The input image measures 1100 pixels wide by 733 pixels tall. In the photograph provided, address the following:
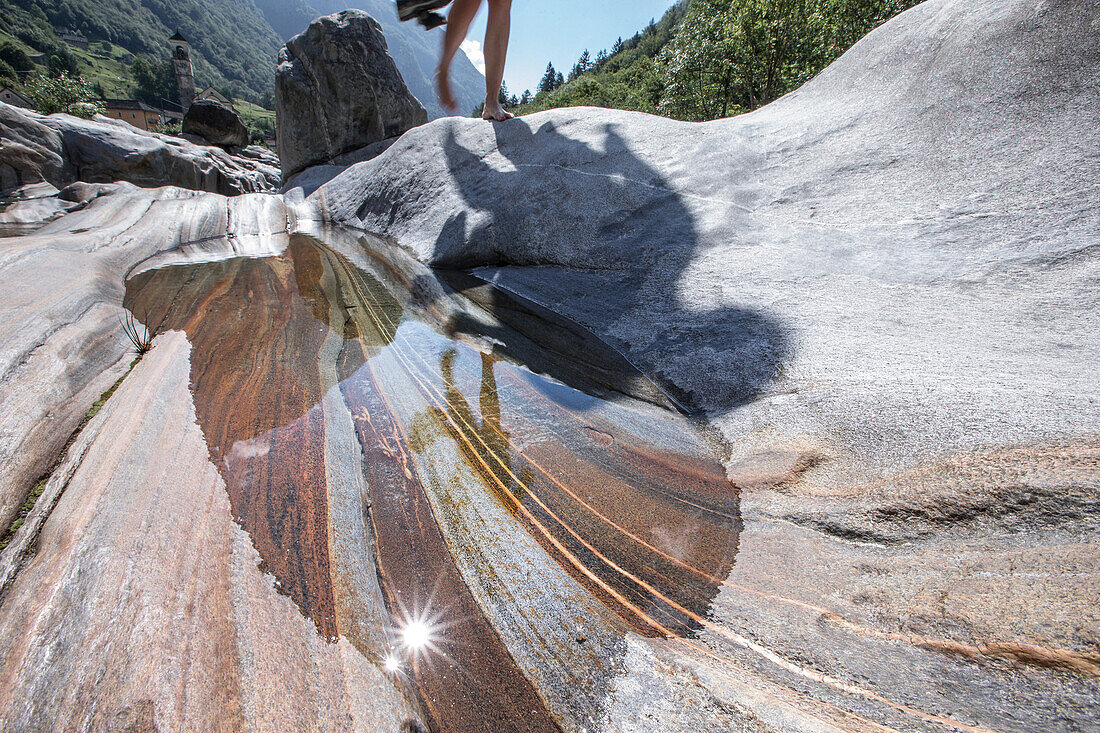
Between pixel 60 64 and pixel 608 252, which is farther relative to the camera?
pixel 60 64

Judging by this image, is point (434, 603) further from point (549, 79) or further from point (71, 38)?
point (71, 38)

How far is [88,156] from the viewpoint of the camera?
29.2 feet

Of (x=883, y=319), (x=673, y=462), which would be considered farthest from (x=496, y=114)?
(x=673, y=462)

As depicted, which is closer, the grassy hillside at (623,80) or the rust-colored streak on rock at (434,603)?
the rust-colored streak on rock at (434,603)

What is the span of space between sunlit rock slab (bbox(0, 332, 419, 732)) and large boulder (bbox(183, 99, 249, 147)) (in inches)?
1081

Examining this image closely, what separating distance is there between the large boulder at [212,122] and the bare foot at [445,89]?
2392 cm

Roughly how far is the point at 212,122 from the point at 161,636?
28161 mm

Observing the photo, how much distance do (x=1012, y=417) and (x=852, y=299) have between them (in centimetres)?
99

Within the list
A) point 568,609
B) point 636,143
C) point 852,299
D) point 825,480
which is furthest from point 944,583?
point 636,143

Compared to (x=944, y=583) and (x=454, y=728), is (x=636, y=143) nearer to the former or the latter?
(x=944, y=583)

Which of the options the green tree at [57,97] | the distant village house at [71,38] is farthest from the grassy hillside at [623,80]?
the distant village house at [71,38]

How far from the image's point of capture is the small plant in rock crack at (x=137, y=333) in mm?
2137

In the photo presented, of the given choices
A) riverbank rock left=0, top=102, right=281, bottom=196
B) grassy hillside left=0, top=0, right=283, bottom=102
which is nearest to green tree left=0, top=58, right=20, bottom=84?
grassy hillside left=0, top=0, right=283, bottom=102

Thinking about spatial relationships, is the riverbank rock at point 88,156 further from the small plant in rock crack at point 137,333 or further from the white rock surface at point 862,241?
the white rock surface at point 862,241
